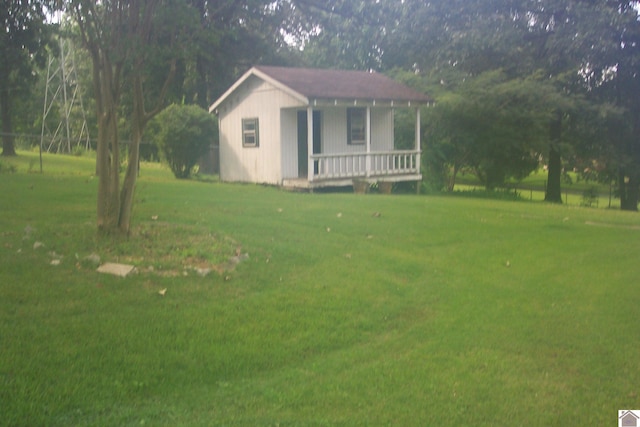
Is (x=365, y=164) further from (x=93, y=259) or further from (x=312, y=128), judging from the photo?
(x=93, y=259)

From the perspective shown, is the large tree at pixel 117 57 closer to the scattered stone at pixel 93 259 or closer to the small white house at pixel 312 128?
the scattered stone at pixel 93 259

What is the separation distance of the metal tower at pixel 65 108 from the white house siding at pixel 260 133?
16.0 ft

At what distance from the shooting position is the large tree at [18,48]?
1087cm

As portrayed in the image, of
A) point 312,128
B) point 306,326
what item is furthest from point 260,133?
point 306,326

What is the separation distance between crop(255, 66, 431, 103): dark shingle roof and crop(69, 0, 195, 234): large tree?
9.68 metres

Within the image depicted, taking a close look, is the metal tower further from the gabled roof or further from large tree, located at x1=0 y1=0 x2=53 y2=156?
the gabled roof

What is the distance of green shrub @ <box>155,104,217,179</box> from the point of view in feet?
69.2

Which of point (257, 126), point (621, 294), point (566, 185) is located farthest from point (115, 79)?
point (566, 185)

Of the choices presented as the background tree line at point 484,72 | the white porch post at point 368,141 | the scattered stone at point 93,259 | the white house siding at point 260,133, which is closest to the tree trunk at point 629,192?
the background tree line at point 484,72

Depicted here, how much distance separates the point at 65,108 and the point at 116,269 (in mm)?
17225

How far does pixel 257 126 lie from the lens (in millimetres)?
20641

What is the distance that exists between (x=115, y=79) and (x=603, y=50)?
20227 mm

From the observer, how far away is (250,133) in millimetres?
21000
